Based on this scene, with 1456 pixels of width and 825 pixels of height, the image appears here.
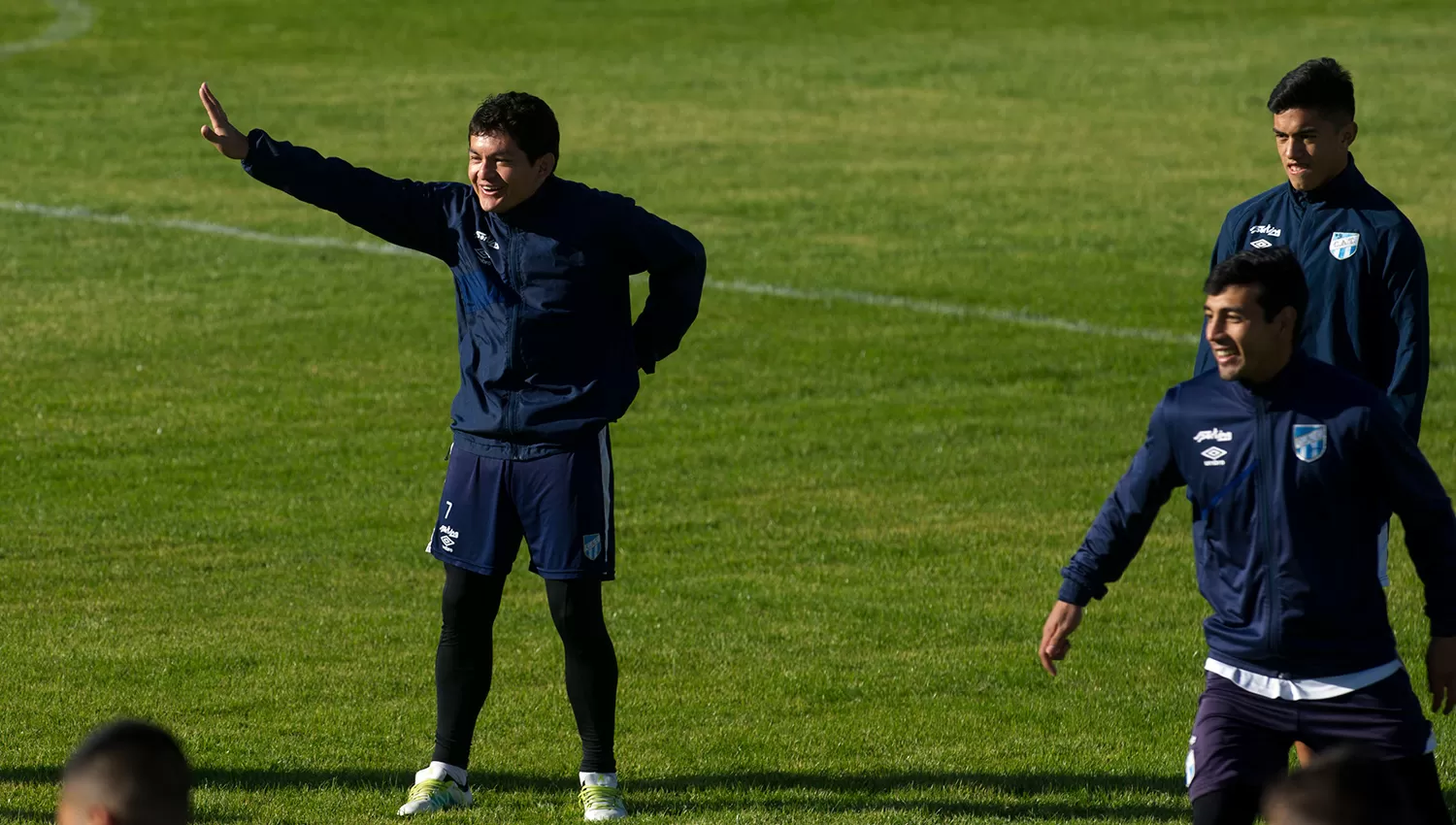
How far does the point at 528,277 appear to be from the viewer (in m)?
7.02

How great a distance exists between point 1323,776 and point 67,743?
18.2 feet

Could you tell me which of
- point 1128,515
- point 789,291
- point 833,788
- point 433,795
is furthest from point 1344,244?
point 789,291

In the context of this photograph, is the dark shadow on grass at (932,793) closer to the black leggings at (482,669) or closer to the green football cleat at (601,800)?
the green football cleat at (601,800)

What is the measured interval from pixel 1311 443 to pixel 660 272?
264cm

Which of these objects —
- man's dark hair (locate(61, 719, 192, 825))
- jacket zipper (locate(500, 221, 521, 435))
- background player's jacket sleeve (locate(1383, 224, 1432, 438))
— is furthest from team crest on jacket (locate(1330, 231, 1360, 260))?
man's dark hair (locate(61, 719, 192, 825))

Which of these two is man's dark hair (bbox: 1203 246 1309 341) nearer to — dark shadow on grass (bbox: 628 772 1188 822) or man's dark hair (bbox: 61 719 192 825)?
dark shadow on grass (bbox: 628 772 1188 822)

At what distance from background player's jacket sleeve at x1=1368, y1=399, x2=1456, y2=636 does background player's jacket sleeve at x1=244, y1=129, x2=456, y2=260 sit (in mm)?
3262

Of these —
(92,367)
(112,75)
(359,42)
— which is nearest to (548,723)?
(92,367)

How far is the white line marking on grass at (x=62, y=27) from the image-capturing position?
122 feet

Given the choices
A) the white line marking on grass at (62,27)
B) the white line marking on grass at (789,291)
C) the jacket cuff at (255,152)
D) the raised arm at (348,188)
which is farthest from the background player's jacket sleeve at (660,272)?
the white line marking on grass at (62,27)

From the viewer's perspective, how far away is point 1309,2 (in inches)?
1832

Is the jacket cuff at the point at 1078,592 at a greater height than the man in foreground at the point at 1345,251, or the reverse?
the man in foreground at the point at 1345,251

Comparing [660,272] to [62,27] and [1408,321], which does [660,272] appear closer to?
[1408,321]

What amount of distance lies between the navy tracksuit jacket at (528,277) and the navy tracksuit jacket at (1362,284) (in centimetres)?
195
